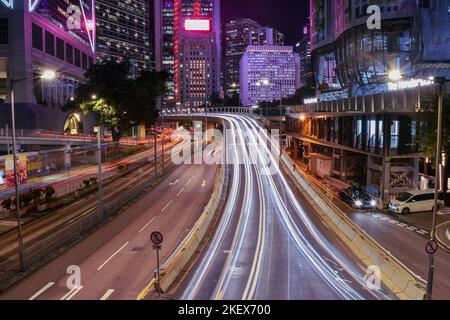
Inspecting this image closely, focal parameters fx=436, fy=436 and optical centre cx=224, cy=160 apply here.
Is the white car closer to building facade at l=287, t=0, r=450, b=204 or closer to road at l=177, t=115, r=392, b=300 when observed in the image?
building facade at l=287, t=0, r=450, b=204

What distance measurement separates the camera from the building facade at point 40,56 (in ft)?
241

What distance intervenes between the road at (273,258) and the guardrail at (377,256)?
781 mm

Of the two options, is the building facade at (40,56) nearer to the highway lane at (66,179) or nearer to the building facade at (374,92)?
the highway lane at (66,179)

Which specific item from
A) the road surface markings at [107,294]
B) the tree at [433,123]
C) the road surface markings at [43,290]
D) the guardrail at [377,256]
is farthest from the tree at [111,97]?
the road surface markings at [107,294]

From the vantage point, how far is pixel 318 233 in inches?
1144

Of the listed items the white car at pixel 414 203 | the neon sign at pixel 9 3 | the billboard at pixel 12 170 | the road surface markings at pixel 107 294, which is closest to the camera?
the road surface markings at pixel 107 294

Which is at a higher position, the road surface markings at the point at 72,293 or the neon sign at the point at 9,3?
the neon sign at the point at 9,3

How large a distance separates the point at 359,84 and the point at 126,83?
1680 inches

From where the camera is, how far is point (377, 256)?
22.0m

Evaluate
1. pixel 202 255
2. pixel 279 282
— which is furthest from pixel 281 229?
pixel 279 282

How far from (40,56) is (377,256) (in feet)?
247

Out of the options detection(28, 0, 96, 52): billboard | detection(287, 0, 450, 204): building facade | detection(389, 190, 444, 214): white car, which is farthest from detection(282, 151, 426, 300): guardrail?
detection(28, 0, 96, 52): billboard

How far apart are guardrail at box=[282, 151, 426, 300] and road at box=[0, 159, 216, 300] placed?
33.8 ft

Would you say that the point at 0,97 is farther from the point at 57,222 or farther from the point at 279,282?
the point at 279,282
